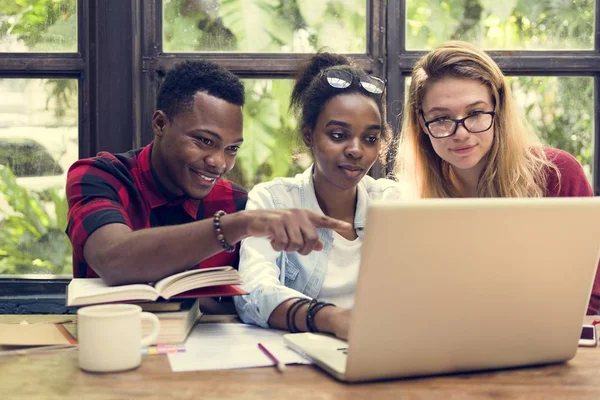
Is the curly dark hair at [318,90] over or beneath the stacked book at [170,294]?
over

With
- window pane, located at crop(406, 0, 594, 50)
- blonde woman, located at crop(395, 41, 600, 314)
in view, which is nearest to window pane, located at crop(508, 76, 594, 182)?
window pane, located at crop(406, 0, 594, 50)

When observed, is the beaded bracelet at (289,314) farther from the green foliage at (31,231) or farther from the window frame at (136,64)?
the green foliage at (31,231)

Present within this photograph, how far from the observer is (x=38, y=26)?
93.8 inches

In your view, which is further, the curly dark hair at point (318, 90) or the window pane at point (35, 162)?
the window pane at point (35, 162)

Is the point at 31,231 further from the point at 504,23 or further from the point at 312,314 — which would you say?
the point at 504,23

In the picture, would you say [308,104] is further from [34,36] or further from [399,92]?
[34,36]

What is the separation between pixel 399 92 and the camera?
2.34 meters

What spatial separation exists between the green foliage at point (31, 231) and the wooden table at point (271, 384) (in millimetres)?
1270

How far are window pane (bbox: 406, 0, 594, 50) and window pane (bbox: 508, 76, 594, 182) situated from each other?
0.36ft

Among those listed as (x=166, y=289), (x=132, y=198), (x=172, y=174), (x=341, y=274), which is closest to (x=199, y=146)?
(x=172, y=174)

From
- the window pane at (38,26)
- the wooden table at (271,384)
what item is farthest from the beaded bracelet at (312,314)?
the window pane at (38,26)

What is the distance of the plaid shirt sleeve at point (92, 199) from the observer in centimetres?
164

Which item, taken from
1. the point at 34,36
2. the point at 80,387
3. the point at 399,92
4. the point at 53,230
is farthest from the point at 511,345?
the point at 34,36

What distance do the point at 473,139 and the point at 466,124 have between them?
0.13ft
